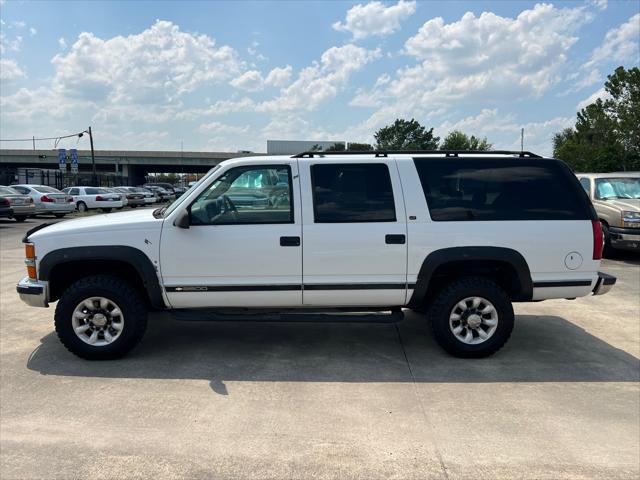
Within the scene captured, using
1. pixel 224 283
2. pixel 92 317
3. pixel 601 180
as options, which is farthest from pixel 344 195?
pixel 601 180

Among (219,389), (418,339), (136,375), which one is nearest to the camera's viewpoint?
(219,389)

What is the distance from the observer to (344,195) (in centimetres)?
470

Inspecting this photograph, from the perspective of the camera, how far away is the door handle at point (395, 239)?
15.2 feet

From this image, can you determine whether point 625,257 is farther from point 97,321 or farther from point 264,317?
point 97,321

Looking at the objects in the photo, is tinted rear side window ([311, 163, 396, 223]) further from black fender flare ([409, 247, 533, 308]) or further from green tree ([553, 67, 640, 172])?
green tree ([553, 67, 640, 172])

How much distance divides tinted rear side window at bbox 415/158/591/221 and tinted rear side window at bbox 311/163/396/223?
0.38m

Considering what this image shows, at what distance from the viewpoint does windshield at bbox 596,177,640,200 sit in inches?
440

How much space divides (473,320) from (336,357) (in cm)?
135

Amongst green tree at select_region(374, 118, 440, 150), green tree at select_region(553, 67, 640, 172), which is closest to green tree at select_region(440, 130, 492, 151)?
green tree at select_region(374, 118, 440, 150)

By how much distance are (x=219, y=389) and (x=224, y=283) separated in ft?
3.17

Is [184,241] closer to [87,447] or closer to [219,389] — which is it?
[219,389]

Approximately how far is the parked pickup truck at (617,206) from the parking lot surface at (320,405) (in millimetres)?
5181

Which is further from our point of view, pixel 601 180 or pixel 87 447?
pixel 601 180

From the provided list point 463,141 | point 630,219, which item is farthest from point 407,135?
point 630,219
